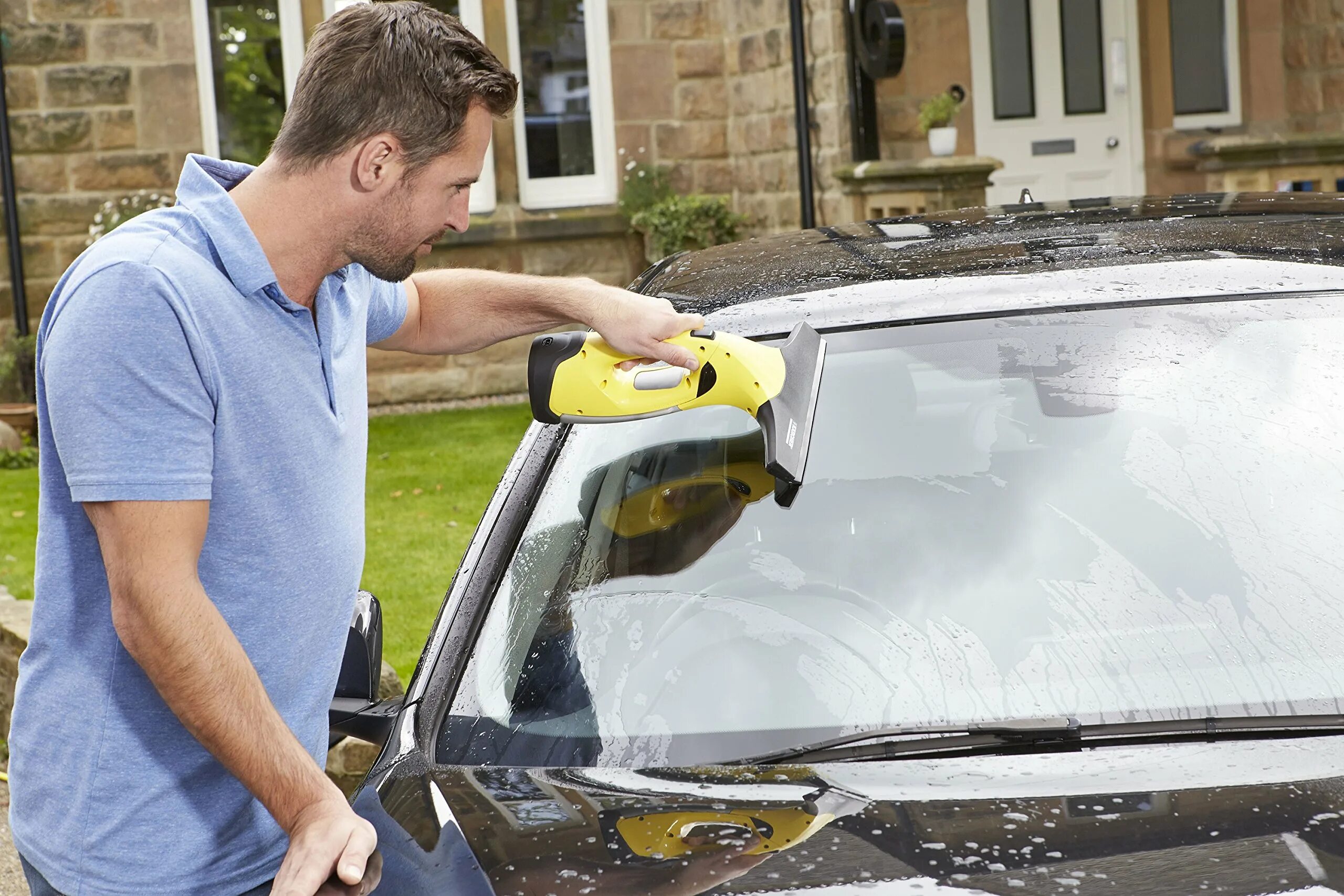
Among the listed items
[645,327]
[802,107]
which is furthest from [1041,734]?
[802,107]

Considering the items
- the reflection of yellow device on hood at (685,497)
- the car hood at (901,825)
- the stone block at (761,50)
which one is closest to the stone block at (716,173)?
the stone block at (761,50)

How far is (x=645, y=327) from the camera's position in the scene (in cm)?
198

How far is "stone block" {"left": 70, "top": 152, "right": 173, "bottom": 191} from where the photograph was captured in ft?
33.4

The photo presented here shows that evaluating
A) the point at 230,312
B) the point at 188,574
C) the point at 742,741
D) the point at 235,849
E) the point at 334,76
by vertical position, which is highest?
the point at 334,76

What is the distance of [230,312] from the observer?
1.69 metres

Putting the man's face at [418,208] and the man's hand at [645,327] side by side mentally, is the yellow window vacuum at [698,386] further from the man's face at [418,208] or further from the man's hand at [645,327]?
the man's face at [418,208]

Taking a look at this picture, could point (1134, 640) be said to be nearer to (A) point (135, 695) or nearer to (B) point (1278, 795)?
(B) point (1278, 795)

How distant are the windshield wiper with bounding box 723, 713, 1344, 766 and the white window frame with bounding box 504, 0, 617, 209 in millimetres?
9528

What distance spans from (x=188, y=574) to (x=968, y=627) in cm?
94

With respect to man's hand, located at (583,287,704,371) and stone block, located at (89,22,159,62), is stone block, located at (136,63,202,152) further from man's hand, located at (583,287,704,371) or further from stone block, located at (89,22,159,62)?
man's hand, located at (583,287,704,371)

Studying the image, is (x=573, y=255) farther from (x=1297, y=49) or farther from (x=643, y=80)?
(x=1297, y=49)

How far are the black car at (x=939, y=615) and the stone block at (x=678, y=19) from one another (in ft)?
28.4

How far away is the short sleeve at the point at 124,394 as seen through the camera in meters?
1.55

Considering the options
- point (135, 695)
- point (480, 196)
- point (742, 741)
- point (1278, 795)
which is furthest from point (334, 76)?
point (480, 196)
